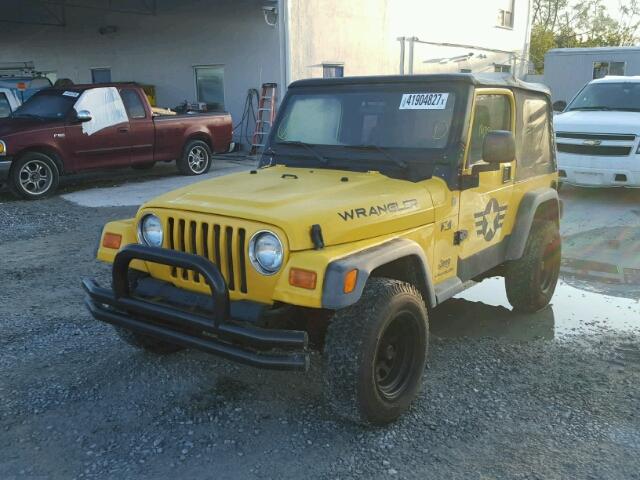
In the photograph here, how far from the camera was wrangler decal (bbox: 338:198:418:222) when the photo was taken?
3170 mm

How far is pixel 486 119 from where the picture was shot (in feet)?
13.5

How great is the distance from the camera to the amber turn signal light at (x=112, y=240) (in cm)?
357

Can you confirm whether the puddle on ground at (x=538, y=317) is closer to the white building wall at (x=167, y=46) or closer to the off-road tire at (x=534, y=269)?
the off-road tire at (x=534, y=269)

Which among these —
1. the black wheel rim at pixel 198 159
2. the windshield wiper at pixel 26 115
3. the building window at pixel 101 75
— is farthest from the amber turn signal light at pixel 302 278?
the building window at pixel 101 75

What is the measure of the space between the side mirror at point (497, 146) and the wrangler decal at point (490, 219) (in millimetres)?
479

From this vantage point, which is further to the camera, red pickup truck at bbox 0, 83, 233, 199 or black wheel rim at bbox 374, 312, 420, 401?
red pickup truck at bbox 0, 83, 233, 199

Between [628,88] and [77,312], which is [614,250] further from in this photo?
[77,312]

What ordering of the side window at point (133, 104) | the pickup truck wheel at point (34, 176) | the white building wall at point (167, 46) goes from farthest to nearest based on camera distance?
1. the white building wall at point (167, 46)
2. the side window at point (133, 104)
3. the pickup truck wheel at point (34, 176)

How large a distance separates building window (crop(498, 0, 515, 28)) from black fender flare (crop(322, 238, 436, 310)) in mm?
19832

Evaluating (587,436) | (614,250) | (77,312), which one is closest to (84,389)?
(77,312)

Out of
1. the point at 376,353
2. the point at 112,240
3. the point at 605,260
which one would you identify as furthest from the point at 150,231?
the point at 605,260

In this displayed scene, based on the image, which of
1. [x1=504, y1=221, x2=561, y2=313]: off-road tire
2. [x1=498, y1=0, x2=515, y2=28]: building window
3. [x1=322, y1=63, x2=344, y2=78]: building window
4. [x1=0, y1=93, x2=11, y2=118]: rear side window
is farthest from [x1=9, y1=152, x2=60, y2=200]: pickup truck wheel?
[x1=498, y1=0, x2=515, y2=28]: building window

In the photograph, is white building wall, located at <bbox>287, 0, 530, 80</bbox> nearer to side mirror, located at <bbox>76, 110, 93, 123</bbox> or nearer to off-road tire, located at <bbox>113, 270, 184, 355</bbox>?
side mirror, located at <bbox>76, 110, 93, 123</bbox>

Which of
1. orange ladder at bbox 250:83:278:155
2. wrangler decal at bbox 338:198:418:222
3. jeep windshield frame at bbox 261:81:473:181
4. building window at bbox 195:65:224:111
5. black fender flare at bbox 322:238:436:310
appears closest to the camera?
black fender flare at bbox 322:238:436:310
